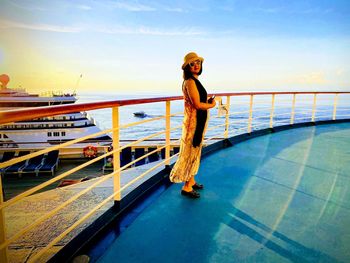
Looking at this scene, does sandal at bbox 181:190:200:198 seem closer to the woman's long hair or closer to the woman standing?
the woman standing

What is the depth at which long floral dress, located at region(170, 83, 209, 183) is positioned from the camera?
2004mm

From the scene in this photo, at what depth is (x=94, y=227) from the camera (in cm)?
163

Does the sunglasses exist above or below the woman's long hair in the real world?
above

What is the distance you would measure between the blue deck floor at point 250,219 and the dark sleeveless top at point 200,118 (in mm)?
568

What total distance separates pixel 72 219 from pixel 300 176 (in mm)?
2691

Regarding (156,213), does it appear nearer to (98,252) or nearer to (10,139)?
(98,252)

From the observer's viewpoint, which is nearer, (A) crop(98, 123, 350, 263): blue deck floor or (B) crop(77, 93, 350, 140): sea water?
(A) crop(98, 123, 350, 263): blue deck floor

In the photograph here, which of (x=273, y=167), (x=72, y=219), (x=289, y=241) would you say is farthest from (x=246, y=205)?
(x=72, y=219)

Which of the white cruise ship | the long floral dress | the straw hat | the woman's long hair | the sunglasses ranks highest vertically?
the straw hat

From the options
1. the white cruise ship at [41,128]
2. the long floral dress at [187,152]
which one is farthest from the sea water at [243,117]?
the white cruise ship at [41,128]

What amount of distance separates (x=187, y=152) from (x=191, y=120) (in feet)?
0.98

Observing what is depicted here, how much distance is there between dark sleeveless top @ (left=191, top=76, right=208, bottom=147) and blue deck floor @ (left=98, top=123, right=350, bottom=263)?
22.4 inches

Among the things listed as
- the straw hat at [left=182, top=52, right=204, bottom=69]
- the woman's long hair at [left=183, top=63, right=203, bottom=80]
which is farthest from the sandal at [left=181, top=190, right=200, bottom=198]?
the straw hat at [left=182, top=52, right=204, bottom=69]

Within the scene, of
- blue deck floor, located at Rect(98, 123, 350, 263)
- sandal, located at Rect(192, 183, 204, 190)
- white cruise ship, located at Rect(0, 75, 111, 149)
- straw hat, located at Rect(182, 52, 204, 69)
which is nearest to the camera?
blue deck floor, located at Rect(98, 123, 350, 263)
